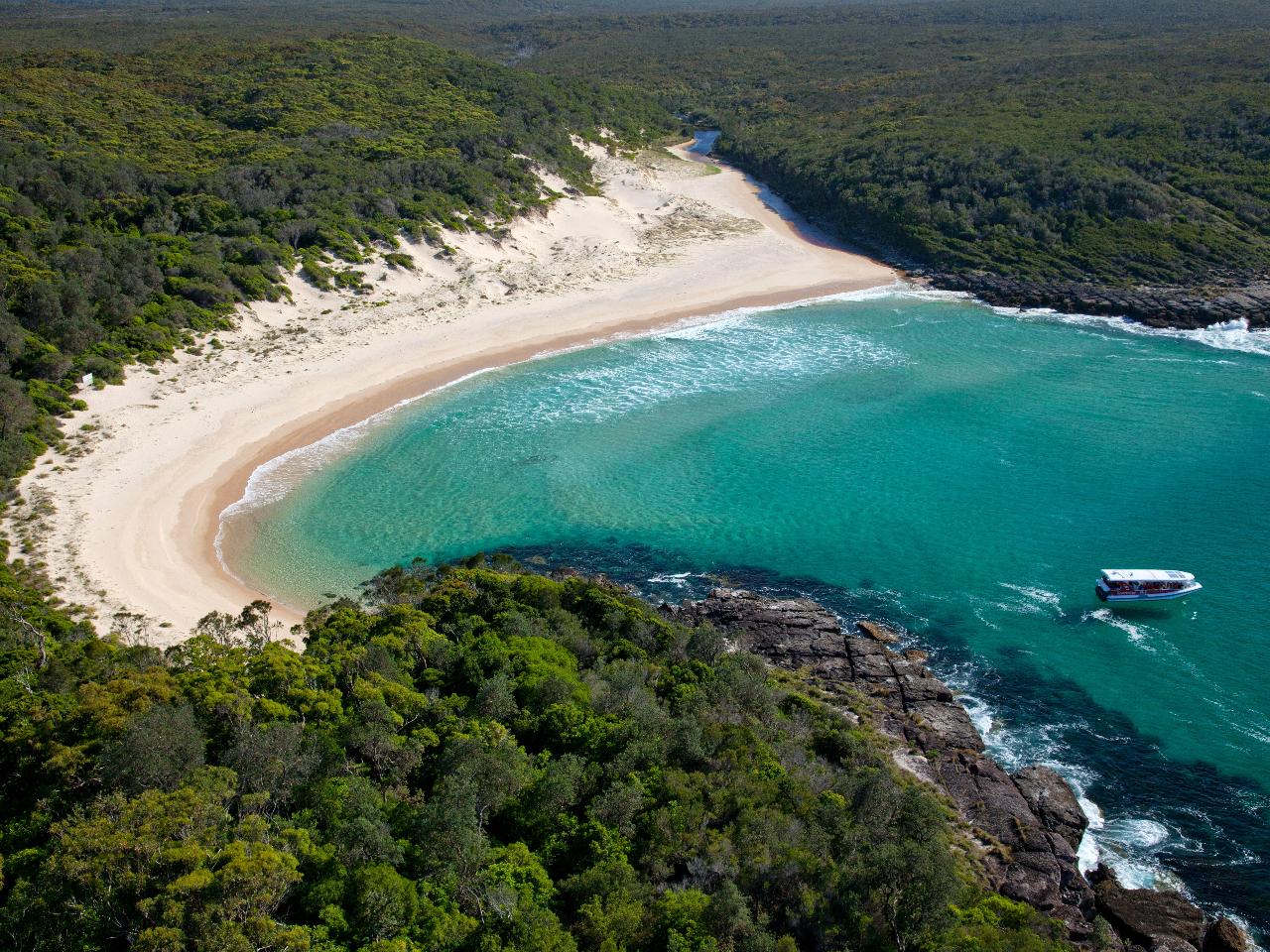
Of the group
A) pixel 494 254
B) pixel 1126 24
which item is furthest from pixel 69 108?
pixel 1126 24

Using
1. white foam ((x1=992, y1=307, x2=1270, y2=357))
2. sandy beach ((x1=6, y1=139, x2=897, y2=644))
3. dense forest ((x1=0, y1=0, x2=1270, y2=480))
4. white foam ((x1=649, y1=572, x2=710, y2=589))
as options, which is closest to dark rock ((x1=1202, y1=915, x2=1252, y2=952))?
white foam ((x1=649, y1=572, x2=710, y2=589))

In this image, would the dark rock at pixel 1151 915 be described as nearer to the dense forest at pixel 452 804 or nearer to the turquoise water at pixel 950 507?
the turquoise water at pixel 950 507

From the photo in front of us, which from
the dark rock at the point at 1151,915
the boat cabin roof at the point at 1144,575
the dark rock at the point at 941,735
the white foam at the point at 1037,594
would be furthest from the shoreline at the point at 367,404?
the boat cabin roof at the point at 1144,575

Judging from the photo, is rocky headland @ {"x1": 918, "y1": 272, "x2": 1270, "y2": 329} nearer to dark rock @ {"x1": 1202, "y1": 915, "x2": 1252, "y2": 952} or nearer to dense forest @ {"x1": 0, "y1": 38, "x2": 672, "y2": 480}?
dense forest @ {"x1": 0, "y1": 38, "x2": 672, "y2": 480}

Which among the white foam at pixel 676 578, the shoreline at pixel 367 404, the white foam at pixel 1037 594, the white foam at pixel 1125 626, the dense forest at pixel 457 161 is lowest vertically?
the white foam at pixel 1125 626

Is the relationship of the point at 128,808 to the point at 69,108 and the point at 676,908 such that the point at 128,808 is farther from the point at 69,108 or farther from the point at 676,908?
the point at 69,108

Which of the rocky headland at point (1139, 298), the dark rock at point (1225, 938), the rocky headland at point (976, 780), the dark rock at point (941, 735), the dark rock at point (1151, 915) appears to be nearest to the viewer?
the dark rock at point (1225, 938)

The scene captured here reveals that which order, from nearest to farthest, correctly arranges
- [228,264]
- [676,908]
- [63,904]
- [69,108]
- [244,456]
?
1. [63,904]
2. [676,908]
3. [244,456]
4. [228,264]
5. [69,108]
